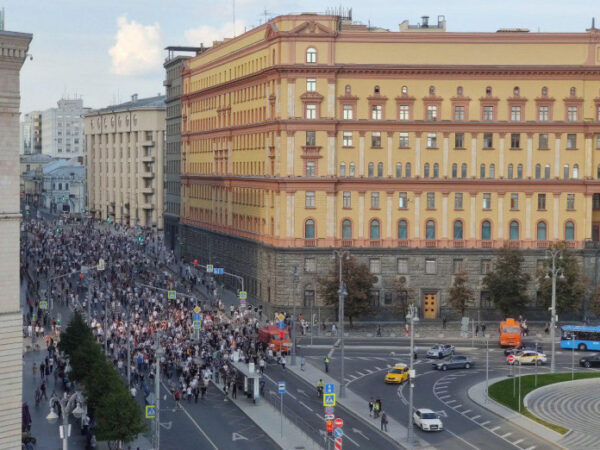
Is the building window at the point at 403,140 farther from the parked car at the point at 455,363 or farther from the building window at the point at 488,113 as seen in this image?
the parked car at the point at 455,363

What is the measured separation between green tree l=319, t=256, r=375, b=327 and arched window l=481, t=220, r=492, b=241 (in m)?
13.2

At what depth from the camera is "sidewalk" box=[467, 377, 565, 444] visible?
6756 cm

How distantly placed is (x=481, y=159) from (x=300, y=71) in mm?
19348

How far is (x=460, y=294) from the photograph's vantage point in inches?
4272

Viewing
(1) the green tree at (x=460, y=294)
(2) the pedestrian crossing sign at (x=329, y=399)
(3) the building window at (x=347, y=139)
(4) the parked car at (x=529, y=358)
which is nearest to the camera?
(2) the pedestrian crossing sign at (x=329, y=399)

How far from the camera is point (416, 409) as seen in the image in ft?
236

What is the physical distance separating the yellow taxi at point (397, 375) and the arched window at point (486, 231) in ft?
109

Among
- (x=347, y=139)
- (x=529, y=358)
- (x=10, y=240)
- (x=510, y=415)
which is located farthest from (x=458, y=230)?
(x=10, y=240)

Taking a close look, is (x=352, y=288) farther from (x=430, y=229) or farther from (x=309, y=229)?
(x=430, y=229)

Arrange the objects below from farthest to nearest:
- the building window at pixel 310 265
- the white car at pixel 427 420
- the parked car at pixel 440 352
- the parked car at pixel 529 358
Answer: the building window at pixel 310 265, the parked car at pixel 440 352, the parked car at pixel 529 358, the white car at pixel 427 420

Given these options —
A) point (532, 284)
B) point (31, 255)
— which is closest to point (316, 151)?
point (532, 284)

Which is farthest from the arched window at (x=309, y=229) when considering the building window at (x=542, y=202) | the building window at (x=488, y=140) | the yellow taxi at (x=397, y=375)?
the yellow taxi at (x=397, y=375)

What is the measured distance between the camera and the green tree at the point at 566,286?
353ft

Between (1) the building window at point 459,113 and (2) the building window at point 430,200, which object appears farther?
(2) the building window at point 430,200
